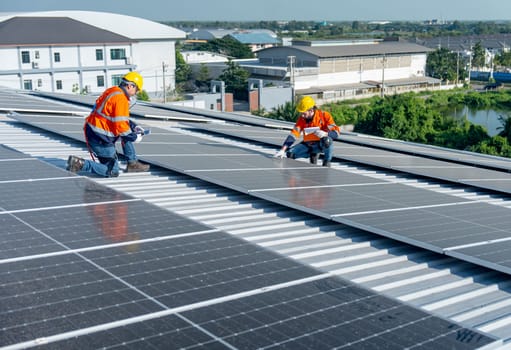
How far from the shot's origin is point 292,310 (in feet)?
18.4

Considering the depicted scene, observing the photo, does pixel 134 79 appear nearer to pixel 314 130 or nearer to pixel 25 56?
pixel 314 130

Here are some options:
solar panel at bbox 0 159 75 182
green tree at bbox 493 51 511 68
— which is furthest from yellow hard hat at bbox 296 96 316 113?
green tree at bbox 493 51 511 68

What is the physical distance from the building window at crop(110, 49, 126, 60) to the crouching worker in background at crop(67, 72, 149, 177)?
67.0m

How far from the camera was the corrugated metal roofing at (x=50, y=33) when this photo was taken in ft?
225

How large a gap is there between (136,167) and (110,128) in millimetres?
1175

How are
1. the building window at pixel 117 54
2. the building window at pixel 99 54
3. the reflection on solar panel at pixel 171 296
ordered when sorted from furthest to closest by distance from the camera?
the building window at pixel 117 54
the building window at pixel 99 54
the reflection on solar panel at pixel 171 296

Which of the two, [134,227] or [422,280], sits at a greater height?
[134,227]

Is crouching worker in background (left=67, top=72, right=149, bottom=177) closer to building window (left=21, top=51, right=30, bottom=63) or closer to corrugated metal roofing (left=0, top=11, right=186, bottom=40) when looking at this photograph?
building window (left=21, top=51, right=30, bottom=63)

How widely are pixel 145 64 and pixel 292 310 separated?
81.3 metres

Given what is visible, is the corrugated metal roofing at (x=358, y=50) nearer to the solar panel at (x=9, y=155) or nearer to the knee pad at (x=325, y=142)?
the knee pad at (x=325, y=142)

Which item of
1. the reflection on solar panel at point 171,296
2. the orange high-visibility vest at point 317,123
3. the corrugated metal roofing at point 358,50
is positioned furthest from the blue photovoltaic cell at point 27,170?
the corrugated metal roofing at point 358,50

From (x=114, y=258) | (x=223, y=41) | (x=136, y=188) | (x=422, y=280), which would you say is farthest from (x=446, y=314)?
(x=223, y=41)

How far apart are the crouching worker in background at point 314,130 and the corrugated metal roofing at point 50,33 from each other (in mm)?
60022

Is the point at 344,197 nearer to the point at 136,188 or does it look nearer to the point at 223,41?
the point at 136,188
